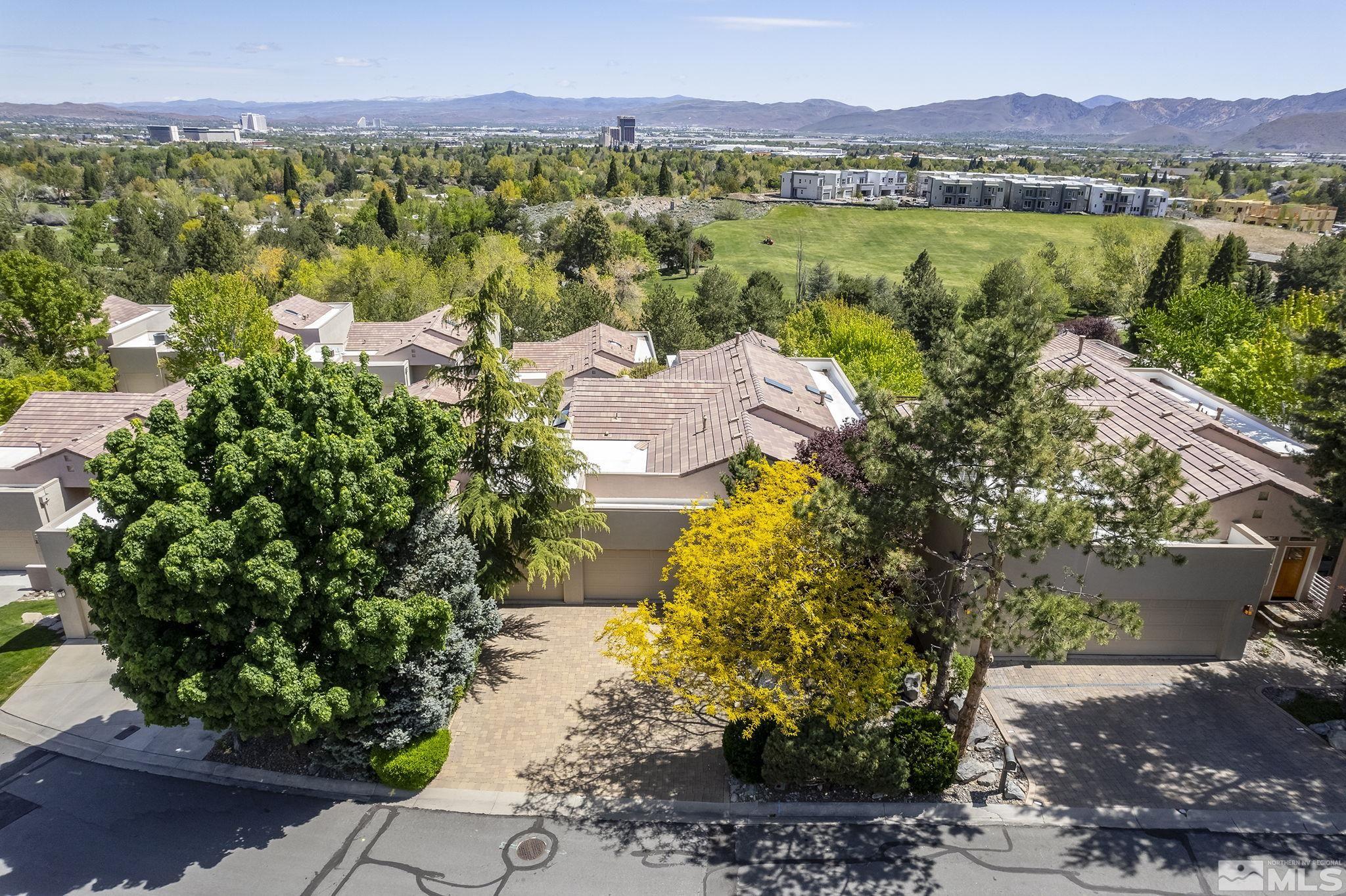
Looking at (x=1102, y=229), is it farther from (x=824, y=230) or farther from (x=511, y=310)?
(x=511, y=310)

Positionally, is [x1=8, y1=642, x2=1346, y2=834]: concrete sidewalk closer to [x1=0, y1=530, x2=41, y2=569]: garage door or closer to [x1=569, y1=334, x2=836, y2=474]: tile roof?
[x1=0, y1=530, x2=41, y2=569]: garage door

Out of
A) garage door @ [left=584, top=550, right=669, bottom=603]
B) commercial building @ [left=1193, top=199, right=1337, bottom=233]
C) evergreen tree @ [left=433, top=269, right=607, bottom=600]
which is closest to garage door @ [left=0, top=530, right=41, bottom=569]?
evergreen tree @ [left=433, top=269, right=607, bottom=600]

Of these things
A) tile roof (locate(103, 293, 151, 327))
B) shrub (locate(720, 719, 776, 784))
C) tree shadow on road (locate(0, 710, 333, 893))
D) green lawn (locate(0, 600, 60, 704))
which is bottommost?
green lawn (locate(0, 600, 60, 704))

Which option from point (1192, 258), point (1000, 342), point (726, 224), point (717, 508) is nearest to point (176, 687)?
point (717, 508)

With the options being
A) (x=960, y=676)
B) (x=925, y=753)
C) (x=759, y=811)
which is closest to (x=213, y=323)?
(x=759, y=811)

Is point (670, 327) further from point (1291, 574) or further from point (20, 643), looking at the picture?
point (20, 643)

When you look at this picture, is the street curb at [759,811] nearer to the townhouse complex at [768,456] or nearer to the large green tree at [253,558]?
the large green tree at [253,558]
